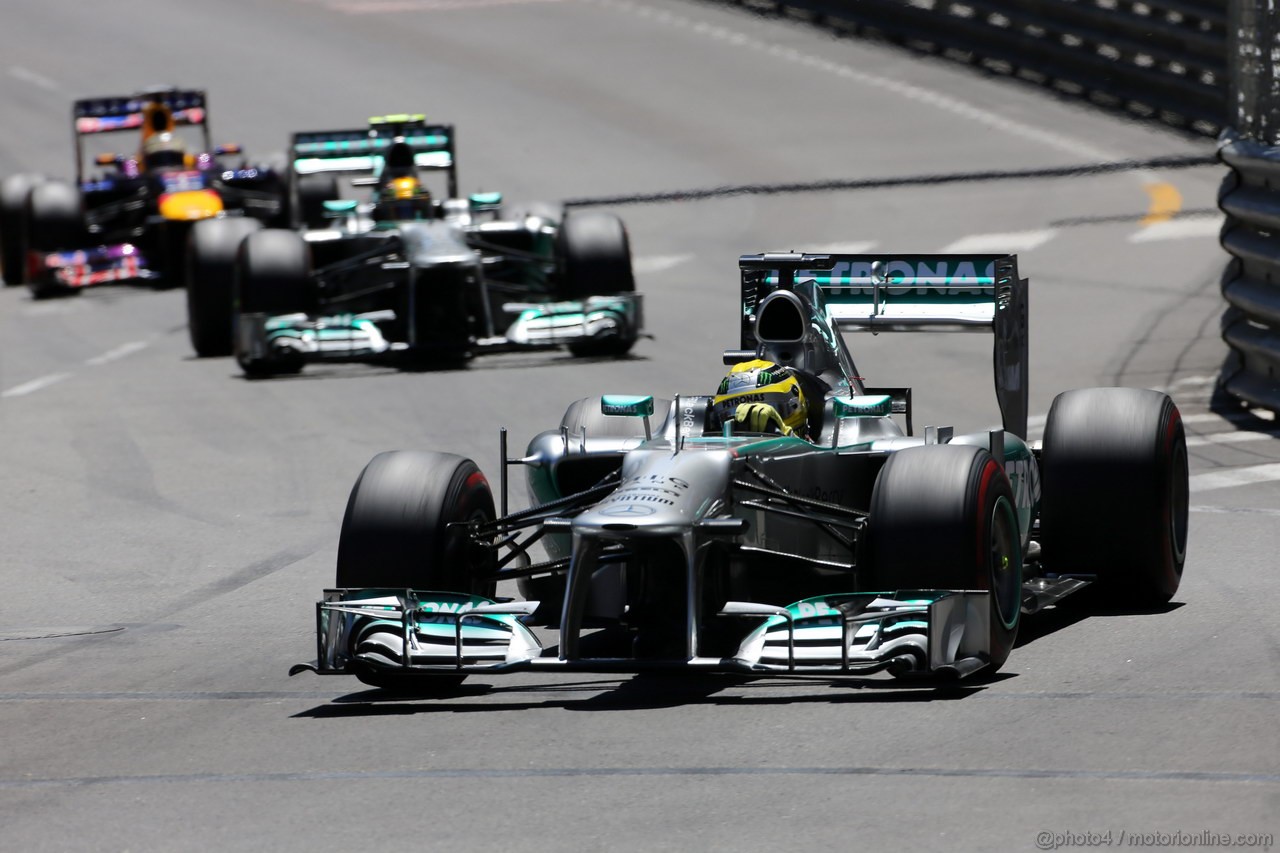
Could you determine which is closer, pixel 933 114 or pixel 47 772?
pixel 47 772

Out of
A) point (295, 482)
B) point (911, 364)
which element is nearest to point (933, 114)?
point (911, 364)

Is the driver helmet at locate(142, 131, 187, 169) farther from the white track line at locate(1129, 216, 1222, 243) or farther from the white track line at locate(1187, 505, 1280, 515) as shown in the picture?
the white track line at locate(1187, 505, 1280, 515)

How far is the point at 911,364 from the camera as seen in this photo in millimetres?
17094

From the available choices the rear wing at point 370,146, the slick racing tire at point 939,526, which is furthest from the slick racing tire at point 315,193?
the slick racing tire at point 939,526

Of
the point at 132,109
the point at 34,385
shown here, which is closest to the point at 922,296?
the point at 34,385

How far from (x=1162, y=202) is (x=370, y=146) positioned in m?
9.07

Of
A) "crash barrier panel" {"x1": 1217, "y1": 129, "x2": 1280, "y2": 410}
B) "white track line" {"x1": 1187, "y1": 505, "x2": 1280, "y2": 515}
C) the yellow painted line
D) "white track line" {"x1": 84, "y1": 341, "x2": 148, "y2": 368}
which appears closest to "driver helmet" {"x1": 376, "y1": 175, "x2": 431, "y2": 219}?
"white track line" {"x1": 84, "y1": 341, "x2": 148, "y2": 368}

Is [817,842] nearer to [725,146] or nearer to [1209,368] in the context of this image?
[1209,368]

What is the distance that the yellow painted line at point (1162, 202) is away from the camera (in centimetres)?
2361

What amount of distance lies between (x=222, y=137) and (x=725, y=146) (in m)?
7.85

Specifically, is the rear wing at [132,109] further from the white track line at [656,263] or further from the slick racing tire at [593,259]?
the slick racing tire at [593,259]

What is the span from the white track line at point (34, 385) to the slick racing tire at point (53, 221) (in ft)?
17.9

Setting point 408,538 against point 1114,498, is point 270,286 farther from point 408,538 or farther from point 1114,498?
point 1114,498

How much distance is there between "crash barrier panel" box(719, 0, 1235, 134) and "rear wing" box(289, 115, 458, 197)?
10594 millimetres
